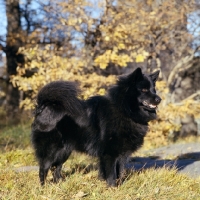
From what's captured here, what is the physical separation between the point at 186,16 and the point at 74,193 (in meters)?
8.35

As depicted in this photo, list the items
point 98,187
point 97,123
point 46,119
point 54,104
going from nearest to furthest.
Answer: point 98,187
point 46,119
point 54,104
point 97,123

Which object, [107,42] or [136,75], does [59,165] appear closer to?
[136,75]

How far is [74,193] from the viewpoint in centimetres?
396

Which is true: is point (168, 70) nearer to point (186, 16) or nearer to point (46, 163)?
point (186, 16)

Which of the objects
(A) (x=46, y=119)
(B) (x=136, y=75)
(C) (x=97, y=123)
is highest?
(B) (x=136, y=75)

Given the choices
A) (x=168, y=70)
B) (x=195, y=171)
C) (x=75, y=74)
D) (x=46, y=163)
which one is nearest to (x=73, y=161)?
(x=46, y=163)

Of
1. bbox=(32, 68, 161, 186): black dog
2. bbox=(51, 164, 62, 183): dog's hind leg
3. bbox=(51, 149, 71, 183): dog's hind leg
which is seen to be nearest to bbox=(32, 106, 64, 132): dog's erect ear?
bbox=(32, 68, 161, 186): black dog

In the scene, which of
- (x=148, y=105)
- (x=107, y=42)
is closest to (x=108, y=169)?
(x=148, y=105)

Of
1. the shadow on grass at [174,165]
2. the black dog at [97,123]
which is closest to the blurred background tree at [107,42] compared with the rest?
the shadow on grass at [174,165]

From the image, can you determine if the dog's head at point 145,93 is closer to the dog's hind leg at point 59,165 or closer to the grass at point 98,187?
the grass at point 98,187

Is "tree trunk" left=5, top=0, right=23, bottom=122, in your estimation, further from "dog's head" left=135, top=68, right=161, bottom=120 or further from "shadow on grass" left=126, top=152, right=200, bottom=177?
"dog's head" left=135, top=68, right=161, bottom=120

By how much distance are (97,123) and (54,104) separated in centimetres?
68

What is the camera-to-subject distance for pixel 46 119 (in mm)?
4641

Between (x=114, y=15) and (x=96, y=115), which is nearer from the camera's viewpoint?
(x=96, y=115)
